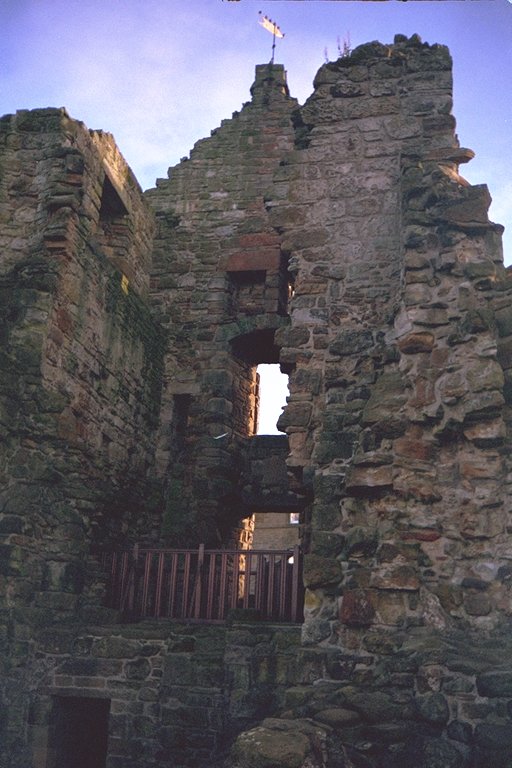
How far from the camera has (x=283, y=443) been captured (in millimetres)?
10594

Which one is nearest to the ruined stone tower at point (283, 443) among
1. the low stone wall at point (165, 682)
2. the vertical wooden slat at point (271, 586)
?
the low stone wall at point (165, 682)

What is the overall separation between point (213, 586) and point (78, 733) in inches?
77.5

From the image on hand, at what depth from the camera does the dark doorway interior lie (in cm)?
664

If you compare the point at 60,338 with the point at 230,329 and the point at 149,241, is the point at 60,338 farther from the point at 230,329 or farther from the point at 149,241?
the point at 149,241

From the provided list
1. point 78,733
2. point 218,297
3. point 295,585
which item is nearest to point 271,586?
point 295,585

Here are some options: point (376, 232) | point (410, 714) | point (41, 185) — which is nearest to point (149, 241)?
point (41, 185)

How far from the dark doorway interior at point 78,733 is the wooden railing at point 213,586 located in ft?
3.22

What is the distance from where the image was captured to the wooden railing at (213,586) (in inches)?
283

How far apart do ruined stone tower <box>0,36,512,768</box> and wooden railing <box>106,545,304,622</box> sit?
13cm

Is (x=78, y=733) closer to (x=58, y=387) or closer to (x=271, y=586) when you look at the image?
(x=271, y=586)

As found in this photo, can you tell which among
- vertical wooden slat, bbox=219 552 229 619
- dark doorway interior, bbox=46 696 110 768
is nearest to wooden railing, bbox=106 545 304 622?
vertical wooden slat, bbox=219 552 229 619

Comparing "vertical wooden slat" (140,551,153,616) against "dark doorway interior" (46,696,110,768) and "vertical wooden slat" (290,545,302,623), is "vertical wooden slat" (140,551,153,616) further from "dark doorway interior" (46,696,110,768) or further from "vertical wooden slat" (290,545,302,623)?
"vertical wooden slat" (290,545,302,623)

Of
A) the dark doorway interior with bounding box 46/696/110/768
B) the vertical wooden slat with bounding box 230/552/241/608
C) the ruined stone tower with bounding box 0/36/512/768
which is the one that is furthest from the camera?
the vertical wooden slat with bounding box 230/552/241/608

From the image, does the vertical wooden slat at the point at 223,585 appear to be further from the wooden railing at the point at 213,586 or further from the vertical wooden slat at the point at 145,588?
the vertical wooden slat at the point at 145,588
